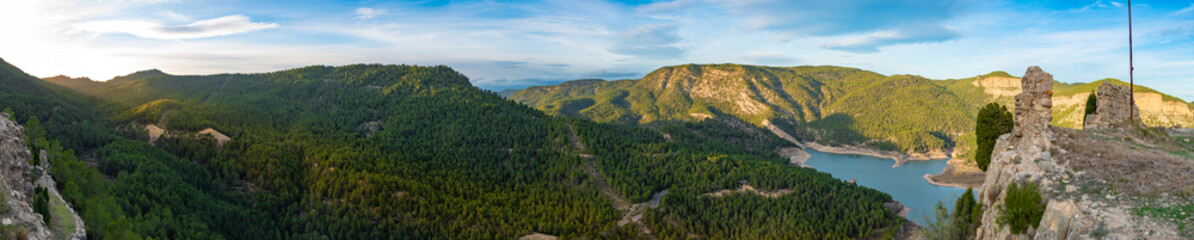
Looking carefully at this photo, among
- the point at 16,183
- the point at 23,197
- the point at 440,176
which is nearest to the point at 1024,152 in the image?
the point at 23,197

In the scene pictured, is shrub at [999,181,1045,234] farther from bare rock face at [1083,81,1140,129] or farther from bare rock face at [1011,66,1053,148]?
bare rock face at [1083,81,1140,129]

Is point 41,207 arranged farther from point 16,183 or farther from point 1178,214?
point 1178,214

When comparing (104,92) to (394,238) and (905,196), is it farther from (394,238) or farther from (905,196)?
(905,196)

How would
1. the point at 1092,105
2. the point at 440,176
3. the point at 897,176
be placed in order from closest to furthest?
the point at 1092,105, the point at 440,176, the point at 897,176

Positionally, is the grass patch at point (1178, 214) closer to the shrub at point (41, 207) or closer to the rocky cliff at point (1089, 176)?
the rocky cliff at point (1089, 176)

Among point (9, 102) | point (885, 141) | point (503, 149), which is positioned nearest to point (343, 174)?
point (503, 149)

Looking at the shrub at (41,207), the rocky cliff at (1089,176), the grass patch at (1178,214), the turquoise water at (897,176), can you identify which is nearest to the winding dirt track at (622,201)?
the turquoise water at (897,176)
